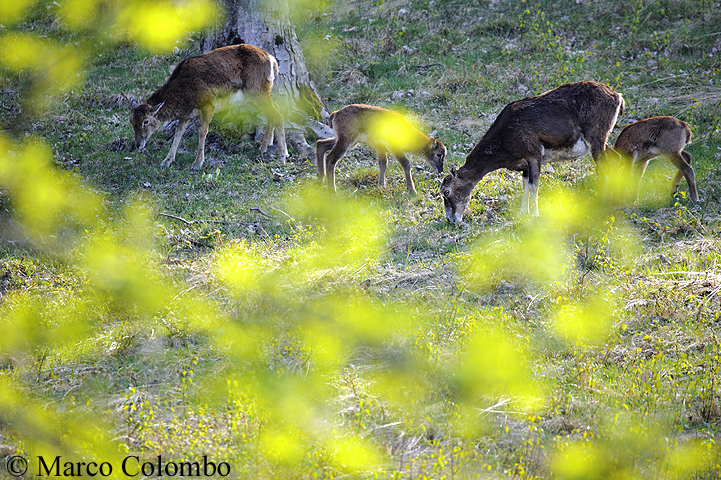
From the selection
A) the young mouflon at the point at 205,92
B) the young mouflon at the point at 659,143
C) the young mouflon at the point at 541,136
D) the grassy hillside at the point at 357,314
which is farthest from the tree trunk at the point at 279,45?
the young mouflon at the point at 659,143

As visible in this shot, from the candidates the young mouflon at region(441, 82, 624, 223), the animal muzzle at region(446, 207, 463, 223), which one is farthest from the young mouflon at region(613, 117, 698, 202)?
the animal muzzle at region(446, 207, 463, 223)

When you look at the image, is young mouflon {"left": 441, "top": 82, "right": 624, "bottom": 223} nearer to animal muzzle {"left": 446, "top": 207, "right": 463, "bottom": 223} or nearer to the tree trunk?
animal muzzle {"left": 446, "top": 207, "right": 463, "bottom": 223}

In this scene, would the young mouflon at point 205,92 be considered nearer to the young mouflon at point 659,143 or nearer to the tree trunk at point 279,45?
the tree trunk at point 279,45

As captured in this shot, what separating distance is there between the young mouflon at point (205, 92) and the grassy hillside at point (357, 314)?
489 mm

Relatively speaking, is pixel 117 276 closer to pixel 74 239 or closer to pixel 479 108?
pixel 74 239

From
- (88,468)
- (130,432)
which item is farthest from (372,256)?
(88,468)

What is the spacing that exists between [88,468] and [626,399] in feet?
Answer: 12.7

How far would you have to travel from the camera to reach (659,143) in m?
8.47

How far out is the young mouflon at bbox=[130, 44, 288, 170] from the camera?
34.3 feet

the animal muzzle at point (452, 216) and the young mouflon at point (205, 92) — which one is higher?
the young mouflon at point (205, 92)

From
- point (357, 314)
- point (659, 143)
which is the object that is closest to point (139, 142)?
point (357, 314)

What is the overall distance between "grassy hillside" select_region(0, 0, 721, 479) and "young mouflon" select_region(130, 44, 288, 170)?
1.60 feet

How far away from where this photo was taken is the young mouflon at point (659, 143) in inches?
331

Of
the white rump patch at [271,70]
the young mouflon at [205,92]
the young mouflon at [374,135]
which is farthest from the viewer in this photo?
the white rump patch at [271,70]
